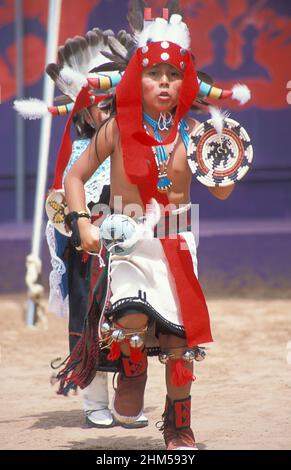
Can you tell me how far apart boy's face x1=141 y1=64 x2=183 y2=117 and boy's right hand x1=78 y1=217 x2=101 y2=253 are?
0.55 meters

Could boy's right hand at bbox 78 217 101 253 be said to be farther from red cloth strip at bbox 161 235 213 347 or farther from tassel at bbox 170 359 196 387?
tassel at bbox 170 359 196 387

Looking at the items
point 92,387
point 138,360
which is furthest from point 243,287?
point 138,360

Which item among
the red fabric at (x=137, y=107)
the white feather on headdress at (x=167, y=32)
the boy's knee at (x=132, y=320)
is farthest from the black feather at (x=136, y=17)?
the boy's knee at (x=132, y=320)

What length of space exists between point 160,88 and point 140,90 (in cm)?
9

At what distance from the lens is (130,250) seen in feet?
14.7

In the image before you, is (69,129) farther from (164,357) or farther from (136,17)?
(164,357)

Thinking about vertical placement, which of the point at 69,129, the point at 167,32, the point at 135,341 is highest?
the point at 167,32

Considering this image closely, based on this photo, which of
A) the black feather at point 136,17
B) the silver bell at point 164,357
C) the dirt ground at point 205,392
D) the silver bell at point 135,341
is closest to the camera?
the silver bell at point 135,341

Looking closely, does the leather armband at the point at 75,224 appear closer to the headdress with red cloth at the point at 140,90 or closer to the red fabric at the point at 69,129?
the headdress with red cloth at the point at 140,90

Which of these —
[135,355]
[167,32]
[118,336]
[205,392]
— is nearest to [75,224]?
[118,336]

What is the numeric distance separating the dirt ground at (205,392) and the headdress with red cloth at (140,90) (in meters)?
1.28

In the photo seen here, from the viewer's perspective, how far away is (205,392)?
20.2 ft

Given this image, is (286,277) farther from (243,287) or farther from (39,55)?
(39,55)

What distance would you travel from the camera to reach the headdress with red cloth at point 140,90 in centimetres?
459
